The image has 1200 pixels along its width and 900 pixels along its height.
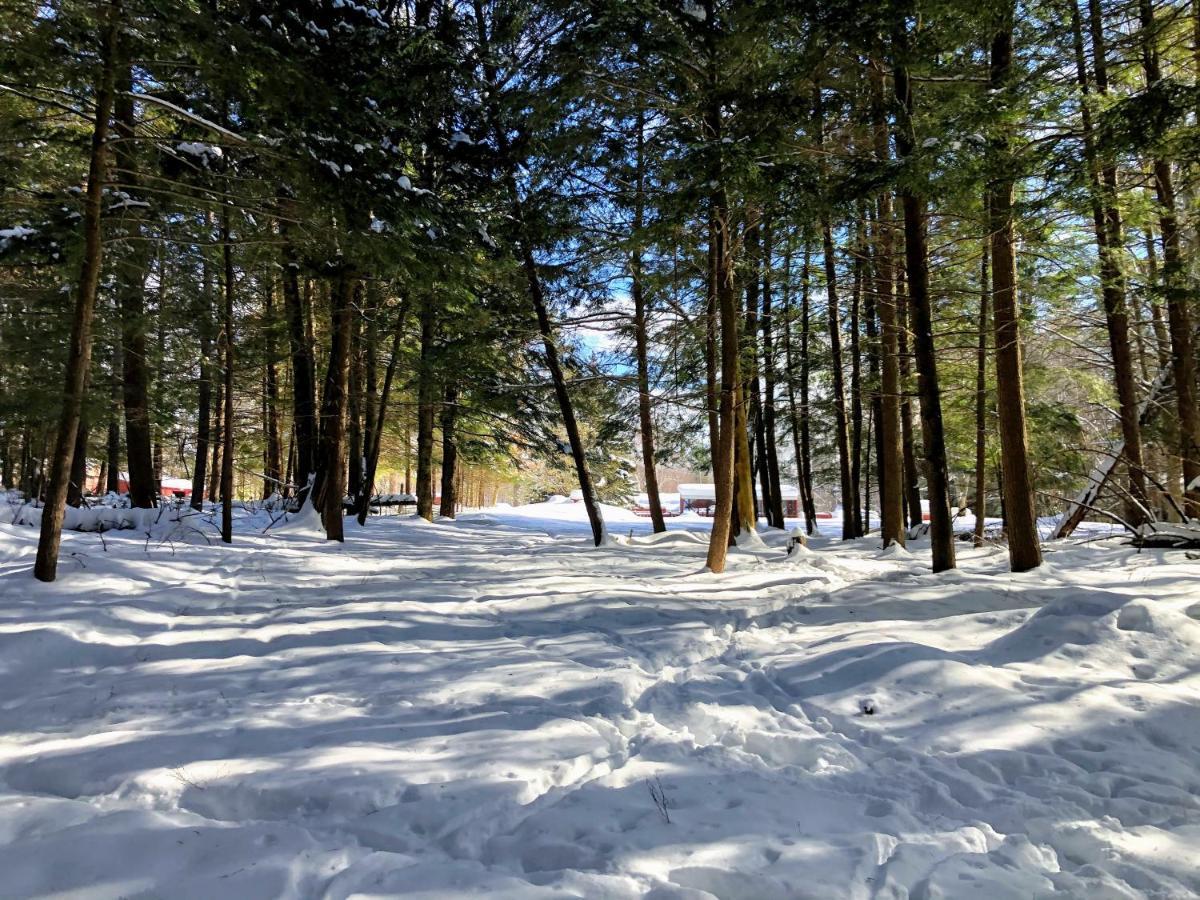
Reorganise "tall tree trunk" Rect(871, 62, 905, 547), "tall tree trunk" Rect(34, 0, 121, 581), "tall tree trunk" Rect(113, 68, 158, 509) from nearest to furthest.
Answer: "tall tree trunk" Rect(34, 0, 121, 581) < "tall tree trunk" Rect(113, 68, 158, 509) < "tall tree trunk" Rect(871, 62, 905, 547)

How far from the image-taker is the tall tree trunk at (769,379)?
37.5 ft

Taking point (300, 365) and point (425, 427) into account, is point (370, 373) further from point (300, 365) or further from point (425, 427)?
point (300, 365)

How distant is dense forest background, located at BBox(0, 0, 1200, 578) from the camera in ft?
18.0

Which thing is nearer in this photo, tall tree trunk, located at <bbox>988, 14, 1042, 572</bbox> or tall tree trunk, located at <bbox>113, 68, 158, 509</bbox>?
tall tree trunk, located at <bbox>988, 14, 1042, 572</bbox>

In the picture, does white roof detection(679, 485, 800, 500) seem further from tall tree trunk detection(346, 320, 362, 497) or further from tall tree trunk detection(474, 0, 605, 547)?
tall tree trunk detection(474, 0, 605, 547)

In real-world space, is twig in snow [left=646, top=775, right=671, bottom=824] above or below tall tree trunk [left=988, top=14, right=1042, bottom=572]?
below

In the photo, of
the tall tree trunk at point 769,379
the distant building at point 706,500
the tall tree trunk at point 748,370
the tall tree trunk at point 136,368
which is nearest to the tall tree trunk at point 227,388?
the tall tree trunk at point 136,368

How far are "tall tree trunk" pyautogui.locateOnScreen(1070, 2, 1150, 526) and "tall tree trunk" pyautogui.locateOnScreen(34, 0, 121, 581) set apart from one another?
28.1ft

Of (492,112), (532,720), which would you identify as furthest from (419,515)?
(532,720)

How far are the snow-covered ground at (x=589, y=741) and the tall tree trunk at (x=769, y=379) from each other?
696 centimetres

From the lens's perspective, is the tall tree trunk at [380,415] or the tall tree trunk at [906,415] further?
the tall tree trunk at [380,415]

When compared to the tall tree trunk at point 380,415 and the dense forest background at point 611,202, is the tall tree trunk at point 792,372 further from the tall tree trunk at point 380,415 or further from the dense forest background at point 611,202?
the tall tree trunk at point 380,415

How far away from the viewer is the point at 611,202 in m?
9.81

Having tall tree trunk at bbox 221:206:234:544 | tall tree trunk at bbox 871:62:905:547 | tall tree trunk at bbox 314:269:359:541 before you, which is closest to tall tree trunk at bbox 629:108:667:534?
tall tree trunk at bbox 871:62:905:547
